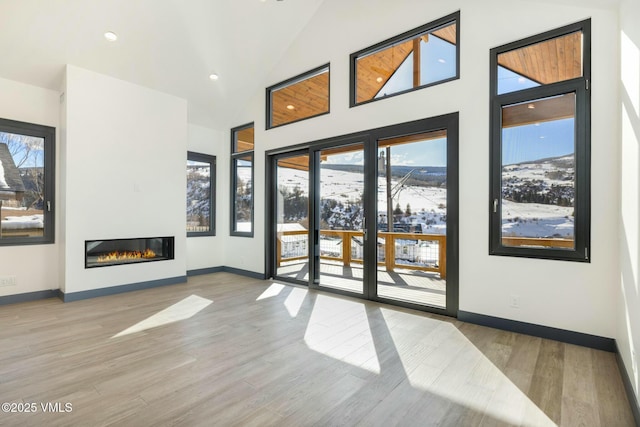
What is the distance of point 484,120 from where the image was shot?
139 inches

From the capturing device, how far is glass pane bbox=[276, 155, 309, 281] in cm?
545

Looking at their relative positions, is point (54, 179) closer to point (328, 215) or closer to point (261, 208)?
point (261, 208)

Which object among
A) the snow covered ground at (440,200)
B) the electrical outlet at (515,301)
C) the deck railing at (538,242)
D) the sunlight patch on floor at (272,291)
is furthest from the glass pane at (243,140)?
the electrical outlet at (515,301)

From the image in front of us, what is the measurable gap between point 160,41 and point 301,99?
222cm

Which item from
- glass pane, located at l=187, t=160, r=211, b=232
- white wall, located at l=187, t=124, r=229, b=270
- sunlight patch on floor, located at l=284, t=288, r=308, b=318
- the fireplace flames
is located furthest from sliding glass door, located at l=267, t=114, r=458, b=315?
the fireplace flames

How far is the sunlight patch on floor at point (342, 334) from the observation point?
272 centimetres

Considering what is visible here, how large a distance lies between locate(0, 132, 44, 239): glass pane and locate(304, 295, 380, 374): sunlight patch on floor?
13.9 ft

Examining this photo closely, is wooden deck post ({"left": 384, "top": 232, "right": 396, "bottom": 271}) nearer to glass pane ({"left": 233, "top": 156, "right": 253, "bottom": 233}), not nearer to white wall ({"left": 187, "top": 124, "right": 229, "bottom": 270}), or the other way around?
glass pane ({"left": 233, "top": 156, "right": 253, "bottom": 233})

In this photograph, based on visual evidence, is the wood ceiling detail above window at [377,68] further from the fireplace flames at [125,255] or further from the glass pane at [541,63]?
the fireplace flames at [125,255]

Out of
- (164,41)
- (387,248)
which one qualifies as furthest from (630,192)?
(164,41)

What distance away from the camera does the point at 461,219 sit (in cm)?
368

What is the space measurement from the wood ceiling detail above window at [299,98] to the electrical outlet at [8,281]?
4.38 metres

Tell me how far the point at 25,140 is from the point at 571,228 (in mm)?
6840

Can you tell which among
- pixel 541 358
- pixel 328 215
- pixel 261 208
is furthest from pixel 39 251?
pixel 541 358
